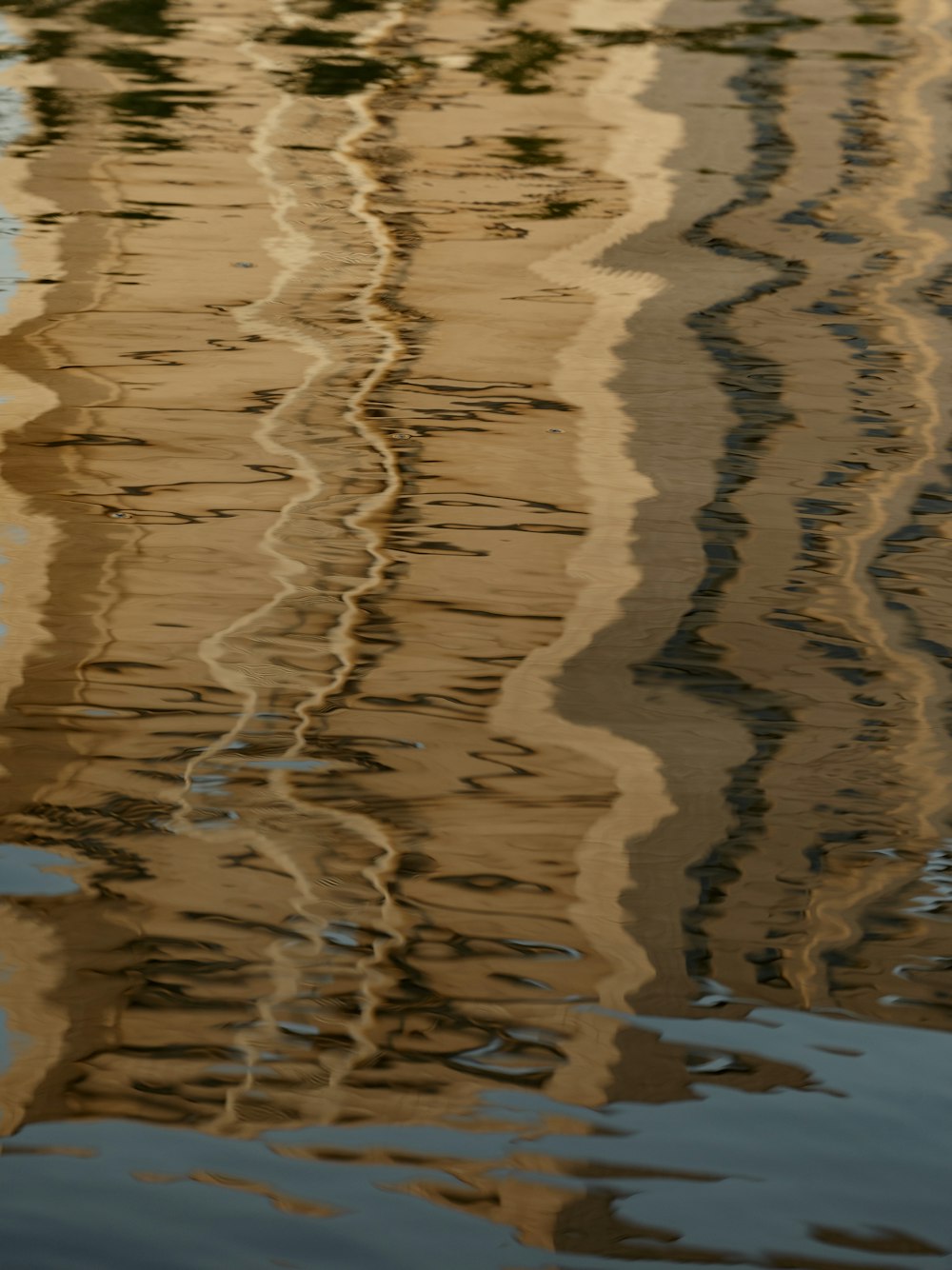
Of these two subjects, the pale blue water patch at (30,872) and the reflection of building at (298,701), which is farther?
the pale blue water patch at (30,872)

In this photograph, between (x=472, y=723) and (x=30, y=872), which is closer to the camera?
(x=30, y=872)

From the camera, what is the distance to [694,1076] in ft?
2.56

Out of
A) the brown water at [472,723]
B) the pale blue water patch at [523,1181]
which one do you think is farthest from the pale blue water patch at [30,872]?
the pale blue water patch at [523,1181]

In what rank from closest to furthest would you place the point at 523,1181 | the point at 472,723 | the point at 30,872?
the point at 523,1181, the point at 30,872, the point at 472,723

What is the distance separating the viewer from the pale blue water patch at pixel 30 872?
3.02 ft

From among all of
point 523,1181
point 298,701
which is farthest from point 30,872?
point 523,1181

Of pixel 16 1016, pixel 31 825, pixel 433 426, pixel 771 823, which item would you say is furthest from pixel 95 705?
pixel 433 426

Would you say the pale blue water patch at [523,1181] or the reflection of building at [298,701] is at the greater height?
the reflection of building at [298,701]

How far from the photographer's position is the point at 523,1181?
72cm

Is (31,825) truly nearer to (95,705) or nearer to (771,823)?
(95,705)

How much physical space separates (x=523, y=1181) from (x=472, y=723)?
1.48 ft

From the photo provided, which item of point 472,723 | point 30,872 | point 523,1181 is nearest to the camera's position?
point 523,1181

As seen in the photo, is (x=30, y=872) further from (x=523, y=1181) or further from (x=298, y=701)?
(x=523, y=1181)

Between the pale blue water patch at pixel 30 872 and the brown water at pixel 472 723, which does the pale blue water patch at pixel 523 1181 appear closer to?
the brown water at pixel 472 723
